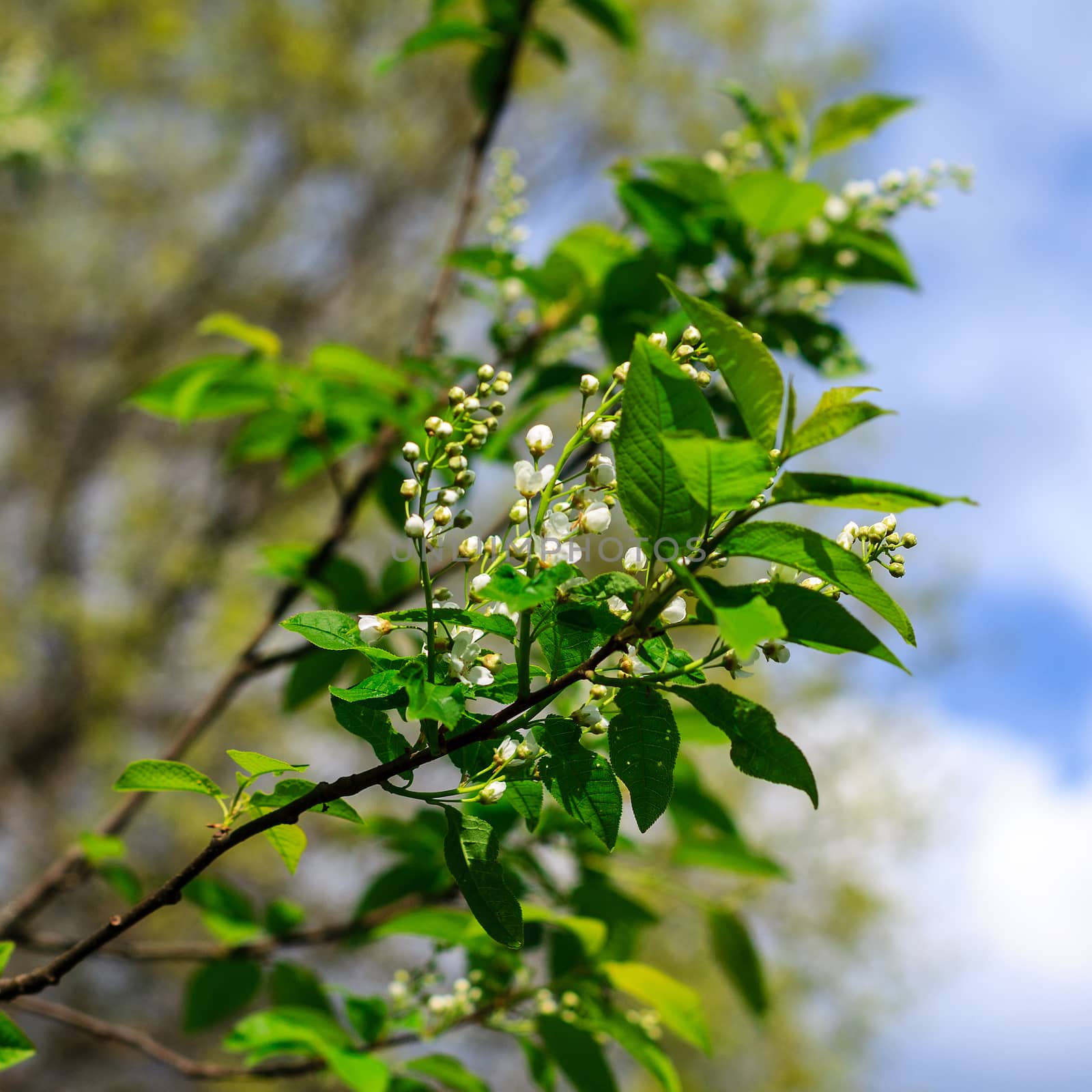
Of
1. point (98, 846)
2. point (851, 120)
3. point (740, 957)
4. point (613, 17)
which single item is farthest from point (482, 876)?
point (613, 17)

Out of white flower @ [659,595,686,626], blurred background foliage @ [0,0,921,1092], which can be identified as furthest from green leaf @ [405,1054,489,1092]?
blurred background foliage @ [0,0,921,1092]

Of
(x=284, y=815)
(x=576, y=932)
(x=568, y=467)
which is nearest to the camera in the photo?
→ (x=284, y=815)

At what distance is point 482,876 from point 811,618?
0.65 ft

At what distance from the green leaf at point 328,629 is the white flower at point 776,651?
0.61 feet

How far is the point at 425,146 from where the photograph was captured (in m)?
6.34

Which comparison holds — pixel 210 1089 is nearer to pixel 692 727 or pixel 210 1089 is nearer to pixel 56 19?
pixel 692 727

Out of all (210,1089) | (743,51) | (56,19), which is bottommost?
(210,1089)

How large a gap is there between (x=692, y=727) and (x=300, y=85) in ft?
20.1

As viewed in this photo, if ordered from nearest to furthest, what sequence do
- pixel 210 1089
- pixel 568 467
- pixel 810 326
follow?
pixel 810 326 → pixel 568 467 → pixel 210 1089

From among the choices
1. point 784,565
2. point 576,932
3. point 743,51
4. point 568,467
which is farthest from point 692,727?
point 743,51

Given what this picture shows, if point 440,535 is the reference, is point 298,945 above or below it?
below

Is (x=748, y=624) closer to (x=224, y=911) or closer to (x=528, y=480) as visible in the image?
(x=528, y=480)

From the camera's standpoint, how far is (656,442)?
39 centimetres

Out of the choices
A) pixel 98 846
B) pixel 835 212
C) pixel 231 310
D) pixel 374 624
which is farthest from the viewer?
pixel 231 310
